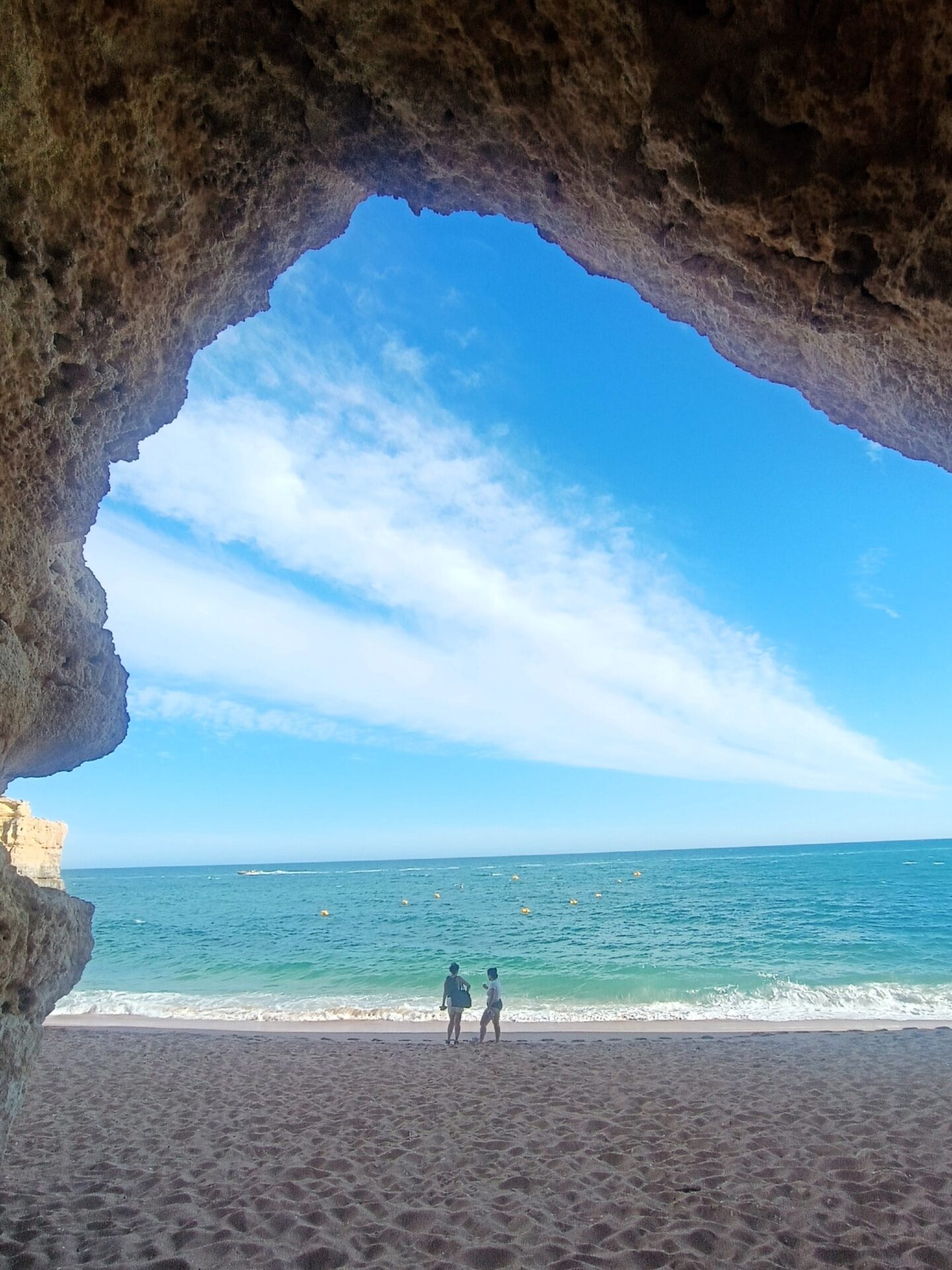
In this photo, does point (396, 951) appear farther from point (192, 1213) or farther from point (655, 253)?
point (655, 253)

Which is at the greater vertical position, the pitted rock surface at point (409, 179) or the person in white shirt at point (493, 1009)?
the pitted rock surface at point (409, 179)

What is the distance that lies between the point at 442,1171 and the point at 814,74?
20.4 feet

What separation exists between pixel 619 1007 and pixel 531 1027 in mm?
2743

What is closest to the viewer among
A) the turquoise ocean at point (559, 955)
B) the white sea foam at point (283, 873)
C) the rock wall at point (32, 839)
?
the turquoise ocean at point (559, 955)

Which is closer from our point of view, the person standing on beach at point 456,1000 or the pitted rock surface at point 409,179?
the pitted rock surface at point 409,179

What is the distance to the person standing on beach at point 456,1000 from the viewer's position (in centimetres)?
982

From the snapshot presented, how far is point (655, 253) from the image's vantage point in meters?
3.36

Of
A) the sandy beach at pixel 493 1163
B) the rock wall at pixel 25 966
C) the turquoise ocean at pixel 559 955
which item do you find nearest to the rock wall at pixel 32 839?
the turquoise ocean at pixel 559 955

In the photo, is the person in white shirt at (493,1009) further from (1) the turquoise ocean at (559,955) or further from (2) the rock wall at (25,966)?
(2) the rock wall at (25,966)

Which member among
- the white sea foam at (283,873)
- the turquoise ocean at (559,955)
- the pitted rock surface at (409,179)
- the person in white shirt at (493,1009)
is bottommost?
the white sea foam at (283,873)

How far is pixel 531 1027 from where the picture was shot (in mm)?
11844

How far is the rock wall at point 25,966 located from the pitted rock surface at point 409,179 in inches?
27.0

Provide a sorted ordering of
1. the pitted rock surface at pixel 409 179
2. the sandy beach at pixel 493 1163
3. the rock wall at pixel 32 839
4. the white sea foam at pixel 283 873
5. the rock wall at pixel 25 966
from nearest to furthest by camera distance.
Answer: the pitted rock surface at pixel 409 179
the rock wall at pixel 25 966
the sandy beach at pixel 493 1163
the rock wall at pixel 32 839
the white sea foam at pixel 283 873

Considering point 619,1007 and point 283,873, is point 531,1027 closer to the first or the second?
point 619,1007
